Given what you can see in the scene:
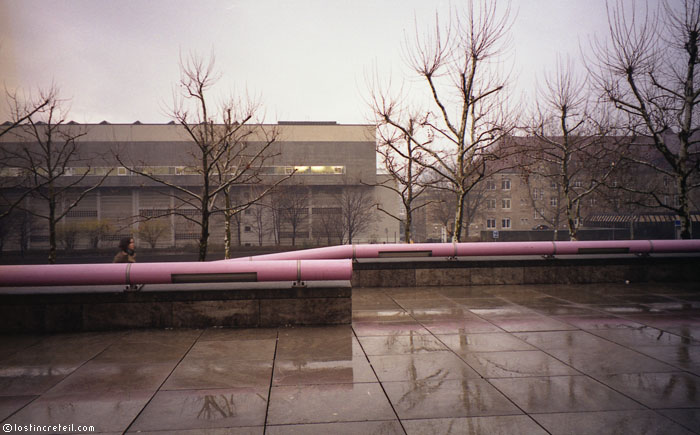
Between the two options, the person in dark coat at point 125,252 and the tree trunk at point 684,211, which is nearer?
the person in dark coat at point 125,252

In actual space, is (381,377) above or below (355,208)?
below

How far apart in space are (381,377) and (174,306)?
12.9ft

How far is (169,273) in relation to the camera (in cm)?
690

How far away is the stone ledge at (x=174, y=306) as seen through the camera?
21.6 ft

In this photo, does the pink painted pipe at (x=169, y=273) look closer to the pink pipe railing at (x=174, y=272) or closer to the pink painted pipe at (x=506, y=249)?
the pink pipe railing at (x=174, y=272)

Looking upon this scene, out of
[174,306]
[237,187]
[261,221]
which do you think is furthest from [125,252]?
[237,187]

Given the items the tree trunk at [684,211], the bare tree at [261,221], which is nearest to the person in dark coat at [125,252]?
the tree trunk at [684,211]

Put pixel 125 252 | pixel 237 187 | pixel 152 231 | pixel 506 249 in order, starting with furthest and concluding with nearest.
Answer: pixel 237 187 < pixel 152 231 < pixel 506 249 < pixel 125 252

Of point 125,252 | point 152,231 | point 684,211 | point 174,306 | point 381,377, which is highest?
point 684,211

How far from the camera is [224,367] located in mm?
4984

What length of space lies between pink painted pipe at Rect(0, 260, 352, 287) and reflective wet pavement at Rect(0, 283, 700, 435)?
2.78 ft

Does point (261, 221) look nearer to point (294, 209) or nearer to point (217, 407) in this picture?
point (294, 209)

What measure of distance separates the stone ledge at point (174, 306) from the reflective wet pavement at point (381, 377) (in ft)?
0.82

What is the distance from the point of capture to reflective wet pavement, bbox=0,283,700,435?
3.61 metres
